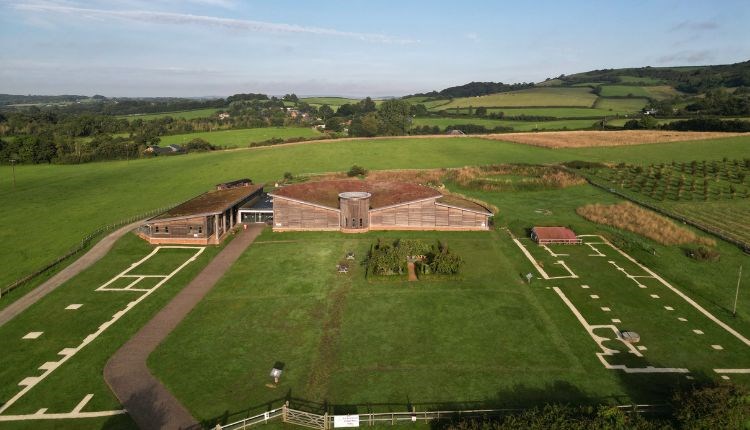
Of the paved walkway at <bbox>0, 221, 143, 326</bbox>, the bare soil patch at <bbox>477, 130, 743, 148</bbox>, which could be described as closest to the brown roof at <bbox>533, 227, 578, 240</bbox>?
the paved walkway at <bbox>0, 221, 143, 326</bbox>

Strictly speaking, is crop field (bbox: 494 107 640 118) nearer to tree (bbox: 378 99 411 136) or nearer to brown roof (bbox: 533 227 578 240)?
tree (bbox: 378 99 411 136)

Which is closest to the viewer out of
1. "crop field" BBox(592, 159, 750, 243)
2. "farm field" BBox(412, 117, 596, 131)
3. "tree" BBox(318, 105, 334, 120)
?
"crop field" BBox(592, 159, 750, 243)

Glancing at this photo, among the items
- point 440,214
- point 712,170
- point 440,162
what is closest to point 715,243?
point 440,214

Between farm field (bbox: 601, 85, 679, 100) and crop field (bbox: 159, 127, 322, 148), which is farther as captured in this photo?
farm field (bbox: 601, 85, 679, 100)

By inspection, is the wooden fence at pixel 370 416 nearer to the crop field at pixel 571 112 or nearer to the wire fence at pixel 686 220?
the wire fence at pixel 686 220

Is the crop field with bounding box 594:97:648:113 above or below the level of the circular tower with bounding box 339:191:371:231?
above

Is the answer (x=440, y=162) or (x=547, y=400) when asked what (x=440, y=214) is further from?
(x=440, y=162)

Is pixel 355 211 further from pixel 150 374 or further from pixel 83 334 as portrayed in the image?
pixel 150 374

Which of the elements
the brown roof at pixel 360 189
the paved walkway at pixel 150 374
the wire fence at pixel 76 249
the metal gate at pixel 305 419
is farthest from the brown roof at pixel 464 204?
the wire fence at pixel 76 249
